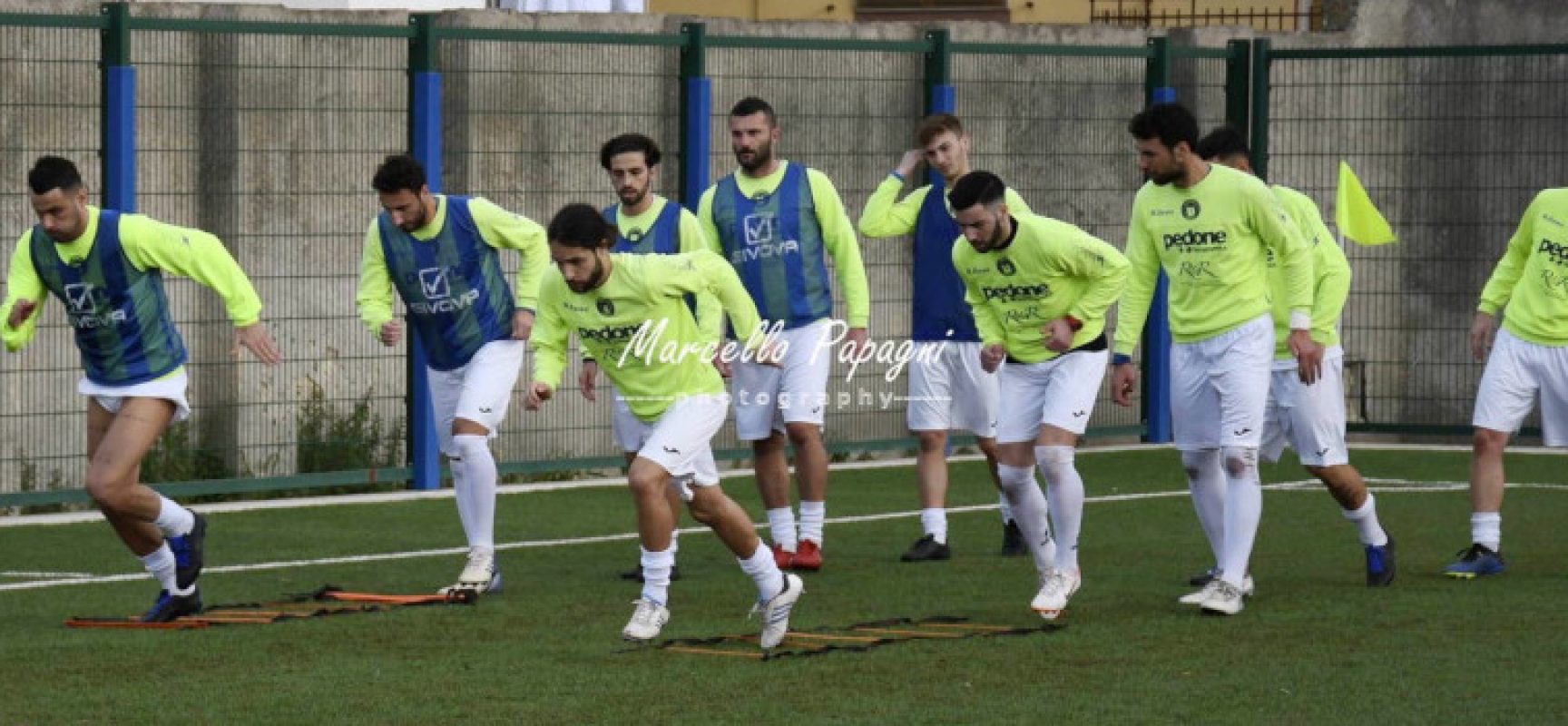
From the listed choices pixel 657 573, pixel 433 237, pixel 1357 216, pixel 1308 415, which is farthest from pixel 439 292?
pixel 1357 216

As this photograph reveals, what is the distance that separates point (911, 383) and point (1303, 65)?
326 inches

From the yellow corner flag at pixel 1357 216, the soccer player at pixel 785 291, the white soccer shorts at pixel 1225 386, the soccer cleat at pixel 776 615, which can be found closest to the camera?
the soccer cleat at pixel 776 615

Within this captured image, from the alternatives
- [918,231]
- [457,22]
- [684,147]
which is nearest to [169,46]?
[457,22]

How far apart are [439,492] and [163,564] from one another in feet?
19.8

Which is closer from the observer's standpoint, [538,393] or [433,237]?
[538,393]

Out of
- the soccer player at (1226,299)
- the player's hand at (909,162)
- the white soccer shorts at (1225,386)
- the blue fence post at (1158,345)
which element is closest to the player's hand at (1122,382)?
the soccer player at (1226,299)

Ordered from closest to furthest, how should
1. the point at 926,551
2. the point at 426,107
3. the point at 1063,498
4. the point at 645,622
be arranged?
the point at 645,622 < the point at 1063,498 < the point at 926,551 < the point at 426,107

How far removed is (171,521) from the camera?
12.1 meters

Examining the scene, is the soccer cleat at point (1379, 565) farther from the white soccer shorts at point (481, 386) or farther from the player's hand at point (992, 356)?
the white soccer shorts at point (481, 386)

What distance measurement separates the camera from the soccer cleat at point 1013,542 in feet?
47.8

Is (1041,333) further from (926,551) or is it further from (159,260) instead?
(159,260)

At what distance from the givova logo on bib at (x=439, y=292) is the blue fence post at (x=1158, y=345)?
29.8 ft

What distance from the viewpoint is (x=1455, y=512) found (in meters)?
16.7

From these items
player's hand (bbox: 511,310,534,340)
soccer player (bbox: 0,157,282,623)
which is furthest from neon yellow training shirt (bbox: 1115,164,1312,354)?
soccer player (bbox: 0,157,282,623)
